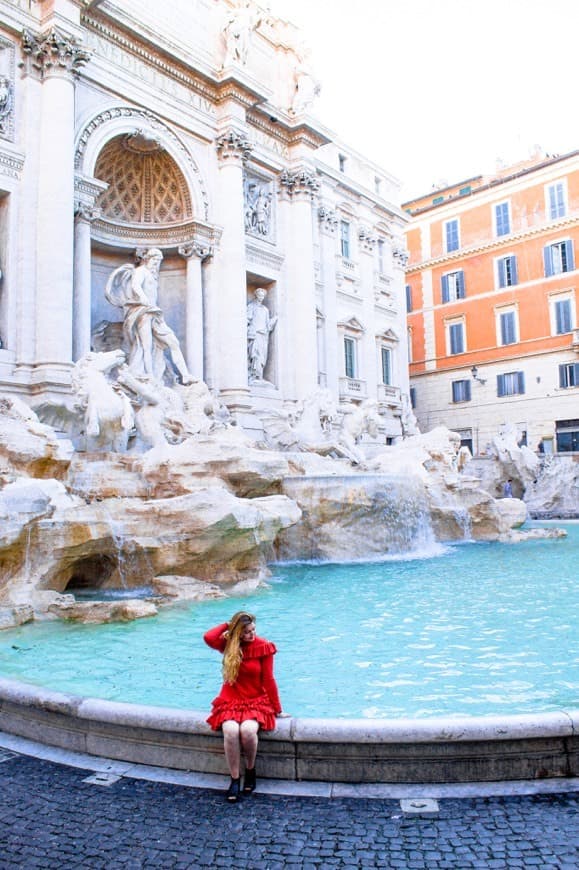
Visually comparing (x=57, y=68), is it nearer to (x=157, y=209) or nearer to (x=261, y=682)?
(x=157, y=209)

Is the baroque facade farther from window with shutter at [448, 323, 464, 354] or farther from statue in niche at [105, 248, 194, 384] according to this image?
window with shutter at [448, 323, 464, 354]

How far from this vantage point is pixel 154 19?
56.0ft

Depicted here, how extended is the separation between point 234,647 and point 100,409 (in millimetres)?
8408

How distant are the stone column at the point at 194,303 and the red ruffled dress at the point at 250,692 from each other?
47.8 feet

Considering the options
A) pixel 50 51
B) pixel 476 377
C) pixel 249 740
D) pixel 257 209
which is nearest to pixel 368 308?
pixel 257 209

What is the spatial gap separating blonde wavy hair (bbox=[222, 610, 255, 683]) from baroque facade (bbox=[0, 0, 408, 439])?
10.9 meters

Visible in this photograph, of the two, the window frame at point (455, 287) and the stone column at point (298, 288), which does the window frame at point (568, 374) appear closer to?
the window frame at point (455, 287)

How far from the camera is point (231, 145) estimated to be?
1838cm

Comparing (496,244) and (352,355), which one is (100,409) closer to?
(352,355)

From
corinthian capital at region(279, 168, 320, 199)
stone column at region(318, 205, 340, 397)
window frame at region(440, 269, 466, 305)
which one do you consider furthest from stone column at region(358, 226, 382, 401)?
window frame at region(440, 269, 466, 305)

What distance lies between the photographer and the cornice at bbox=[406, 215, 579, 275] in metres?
28.1

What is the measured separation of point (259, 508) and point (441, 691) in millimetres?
4954

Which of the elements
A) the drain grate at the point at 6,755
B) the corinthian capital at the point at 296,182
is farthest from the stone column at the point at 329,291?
the drain grate at the point at 6,755

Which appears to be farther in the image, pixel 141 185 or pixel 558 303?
pixel 558 303
